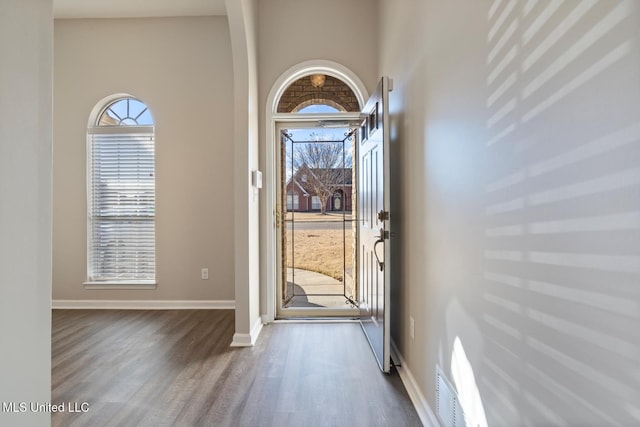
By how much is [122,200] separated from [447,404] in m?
4.07

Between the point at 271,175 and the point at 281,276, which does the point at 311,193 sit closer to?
the point at 271,175

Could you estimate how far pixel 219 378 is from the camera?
2.35 m

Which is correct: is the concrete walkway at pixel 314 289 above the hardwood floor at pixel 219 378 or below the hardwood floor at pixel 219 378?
above

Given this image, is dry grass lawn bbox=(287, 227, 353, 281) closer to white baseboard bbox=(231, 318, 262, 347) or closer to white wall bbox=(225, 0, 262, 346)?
white wall bbox=(225, 0, 262, 346)

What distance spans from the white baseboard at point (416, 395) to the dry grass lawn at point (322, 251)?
1.31 m

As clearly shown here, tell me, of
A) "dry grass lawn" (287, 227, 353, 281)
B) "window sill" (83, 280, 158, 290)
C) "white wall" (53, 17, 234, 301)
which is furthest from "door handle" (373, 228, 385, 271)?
"window sill" (83, 280, 158, 290)

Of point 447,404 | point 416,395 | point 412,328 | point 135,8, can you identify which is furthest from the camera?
point 135,8

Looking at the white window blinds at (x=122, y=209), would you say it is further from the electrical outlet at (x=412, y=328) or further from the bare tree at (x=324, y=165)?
the electrical outlet at (x=412, y=328)

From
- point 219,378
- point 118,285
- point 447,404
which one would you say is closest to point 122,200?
point 118,285

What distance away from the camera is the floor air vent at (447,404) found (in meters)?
1.44

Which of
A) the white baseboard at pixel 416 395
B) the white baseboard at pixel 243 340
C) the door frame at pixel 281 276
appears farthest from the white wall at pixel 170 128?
the white baseboard at pixel 416 395

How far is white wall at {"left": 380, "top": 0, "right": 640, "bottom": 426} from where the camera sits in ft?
2.21

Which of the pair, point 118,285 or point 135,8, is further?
point 118,285

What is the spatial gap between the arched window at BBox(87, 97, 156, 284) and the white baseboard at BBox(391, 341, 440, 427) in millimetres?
3126
